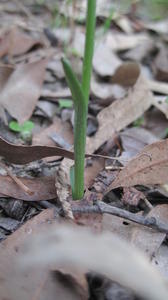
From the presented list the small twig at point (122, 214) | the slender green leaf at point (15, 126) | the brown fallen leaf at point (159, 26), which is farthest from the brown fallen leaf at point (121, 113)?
the brown fallen leaf at point (159, 26)

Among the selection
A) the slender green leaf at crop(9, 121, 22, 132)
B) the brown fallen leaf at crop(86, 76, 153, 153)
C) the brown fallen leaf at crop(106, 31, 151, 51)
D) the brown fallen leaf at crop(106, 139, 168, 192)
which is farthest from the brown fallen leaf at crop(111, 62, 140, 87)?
the brown fallen leaf at crop(106, 139, 168, 192)

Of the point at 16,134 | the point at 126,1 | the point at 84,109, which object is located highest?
the point at 84,109

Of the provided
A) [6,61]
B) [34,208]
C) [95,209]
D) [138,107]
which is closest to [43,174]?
[34,208]

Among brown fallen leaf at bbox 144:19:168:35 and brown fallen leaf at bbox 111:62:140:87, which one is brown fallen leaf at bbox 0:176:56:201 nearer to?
brown fallen leaf at bbox 111:62:140:87

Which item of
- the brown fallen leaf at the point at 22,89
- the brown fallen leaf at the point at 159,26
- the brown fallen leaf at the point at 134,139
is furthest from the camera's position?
the brown fallen leaf at the point at 159,26

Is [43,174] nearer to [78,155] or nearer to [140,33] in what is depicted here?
[78,155]

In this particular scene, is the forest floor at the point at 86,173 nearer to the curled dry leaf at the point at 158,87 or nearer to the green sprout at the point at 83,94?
the curled dry leaf at the point at 158,87
